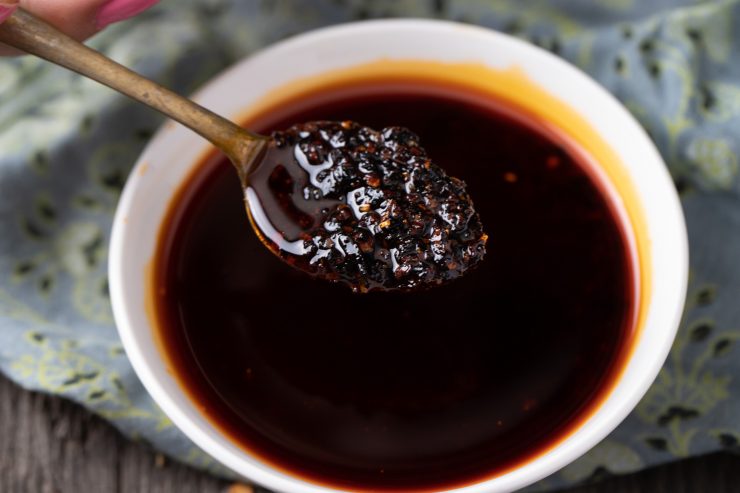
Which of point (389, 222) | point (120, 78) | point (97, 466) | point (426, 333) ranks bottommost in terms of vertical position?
point (97, 466)

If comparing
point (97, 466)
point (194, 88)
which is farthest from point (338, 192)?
point (97, 466)

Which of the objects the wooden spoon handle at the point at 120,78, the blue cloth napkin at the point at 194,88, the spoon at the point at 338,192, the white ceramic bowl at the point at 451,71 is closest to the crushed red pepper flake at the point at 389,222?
the spoon at the point at 338,192

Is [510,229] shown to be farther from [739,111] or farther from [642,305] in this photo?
[739,111]

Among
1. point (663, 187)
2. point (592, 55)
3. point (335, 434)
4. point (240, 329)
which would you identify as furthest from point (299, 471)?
point (592, 55)

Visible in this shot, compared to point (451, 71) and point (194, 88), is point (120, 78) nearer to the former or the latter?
point (194, 88)

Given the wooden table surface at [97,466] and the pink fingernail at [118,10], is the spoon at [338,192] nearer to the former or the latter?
the pink fingernail at [118,10]

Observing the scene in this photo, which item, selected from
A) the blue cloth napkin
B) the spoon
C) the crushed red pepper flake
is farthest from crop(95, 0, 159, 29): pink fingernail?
the crushed red pepper flake
